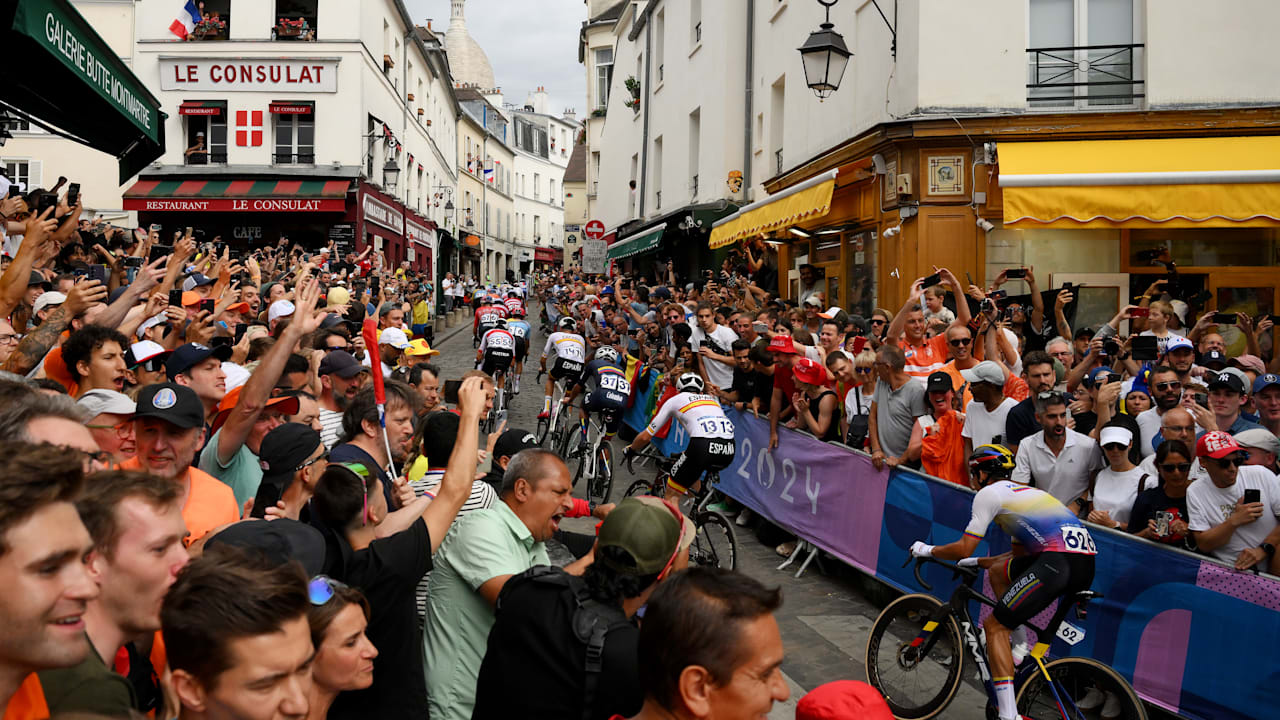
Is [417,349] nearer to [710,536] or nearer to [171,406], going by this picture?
[710,536]

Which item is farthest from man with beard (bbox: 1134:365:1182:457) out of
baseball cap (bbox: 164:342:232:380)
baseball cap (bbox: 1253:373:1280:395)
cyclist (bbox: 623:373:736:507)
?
baseball cap (bbox: 164:342:232:380)

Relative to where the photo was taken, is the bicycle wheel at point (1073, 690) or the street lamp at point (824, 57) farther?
the street lamp at point (824, 57)

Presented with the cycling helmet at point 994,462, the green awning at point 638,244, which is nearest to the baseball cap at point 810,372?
the cycling helmet at point 994,462

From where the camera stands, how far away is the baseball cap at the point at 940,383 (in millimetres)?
7648

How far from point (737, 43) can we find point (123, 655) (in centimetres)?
2164

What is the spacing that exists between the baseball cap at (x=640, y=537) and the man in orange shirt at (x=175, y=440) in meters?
1.66

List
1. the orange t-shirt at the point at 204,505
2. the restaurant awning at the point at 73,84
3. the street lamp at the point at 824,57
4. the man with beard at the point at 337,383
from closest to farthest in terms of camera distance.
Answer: the orange t-shirt at the point at 204,505 → the restaurant awning at the point at 73,84 → the man with beard at the point at 337,383 → the street lamp at the point at 824,57

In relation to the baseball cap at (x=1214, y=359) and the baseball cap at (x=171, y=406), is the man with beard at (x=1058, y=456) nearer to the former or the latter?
the baseball cap at (x=1214, y=359)

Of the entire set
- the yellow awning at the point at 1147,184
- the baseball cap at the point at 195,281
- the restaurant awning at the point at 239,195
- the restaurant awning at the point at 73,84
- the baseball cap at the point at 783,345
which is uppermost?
the restaurant awning at the point at 239,195

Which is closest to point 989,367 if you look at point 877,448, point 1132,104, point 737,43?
point 877,448

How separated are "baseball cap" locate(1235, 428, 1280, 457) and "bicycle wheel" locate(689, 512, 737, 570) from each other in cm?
371

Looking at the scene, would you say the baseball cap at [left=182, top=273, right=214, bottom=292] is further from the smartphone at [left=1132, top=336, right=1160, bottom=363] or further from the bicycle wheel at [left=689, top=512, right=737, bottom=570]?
the smartphone at [left=1132, top=336, right=1160, bottom=363]

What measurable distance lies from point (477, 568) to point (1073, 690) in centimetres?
355

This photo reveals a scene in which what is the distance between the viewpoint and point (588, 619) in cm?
288
